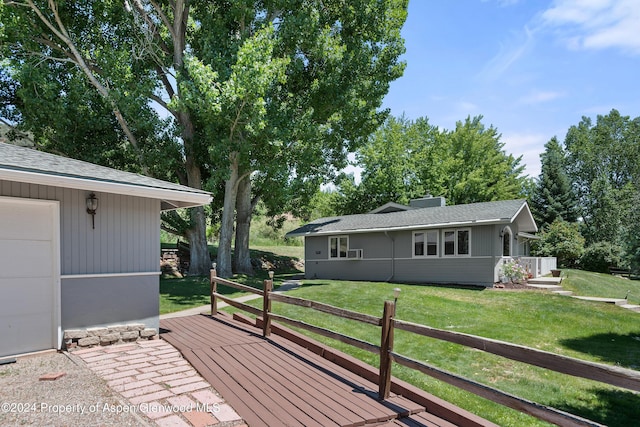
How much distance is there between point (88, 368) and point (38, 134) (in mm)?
15314

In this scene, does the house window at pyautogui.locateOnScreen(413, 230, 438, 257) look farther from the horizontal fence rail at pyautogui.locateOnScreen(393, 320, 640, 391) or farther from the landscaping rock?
the landscaping rock

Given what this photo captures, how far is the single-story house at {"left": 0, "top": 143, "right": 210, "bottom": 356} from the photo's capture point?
591 centimetres

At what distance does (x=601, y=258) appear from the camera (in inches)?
1063

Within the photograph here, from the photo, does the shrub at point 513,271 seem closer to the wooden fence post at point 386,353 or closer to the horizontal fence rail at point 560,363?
the wooden fence post at point 386,353

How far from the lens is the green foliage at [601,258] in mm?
26891

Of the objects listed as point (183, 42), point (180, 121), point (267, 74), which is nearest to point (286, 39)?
point (267, 74)

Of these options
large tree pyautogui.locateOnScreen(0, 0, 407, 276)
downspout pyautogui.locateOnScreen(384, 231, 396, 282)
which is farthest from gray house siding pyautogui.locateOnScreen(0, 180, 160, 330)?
downspout pyautogui.locateOnScreen(384, 231, 396, 282)

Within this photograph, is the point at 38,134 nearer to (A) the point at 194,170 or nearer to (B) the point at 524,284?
(A) the point at 194,170

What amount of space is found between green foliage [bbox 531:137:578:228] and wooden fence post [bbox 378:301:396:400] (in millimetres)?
33928

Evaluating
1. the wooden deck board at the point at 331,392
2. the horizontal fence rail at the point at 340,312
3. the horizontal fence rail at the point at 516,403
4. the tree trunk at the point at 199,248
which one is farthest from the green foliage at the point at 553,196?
the horizontal fence rail at the point at 516,403

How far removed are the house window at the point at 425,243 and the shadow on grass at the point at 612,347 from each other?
345 inches

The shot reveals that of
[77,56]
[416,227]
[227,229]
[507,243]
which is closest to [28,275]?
[227,229]

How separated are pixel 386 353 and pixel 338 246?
16834 mm

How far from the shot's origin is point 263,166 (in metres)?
16.1
